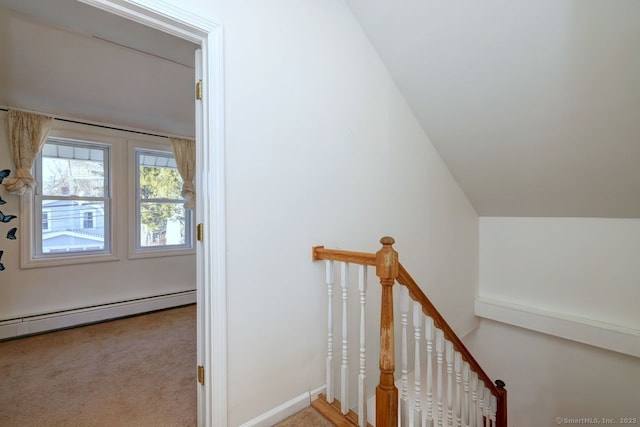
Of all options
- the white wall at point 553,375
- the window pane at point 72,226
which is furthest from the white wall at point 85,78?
the white wall at point 553,375

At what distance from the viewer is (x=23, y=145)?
8.76 feet

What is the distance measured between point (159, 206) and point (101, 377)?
220 centimetres

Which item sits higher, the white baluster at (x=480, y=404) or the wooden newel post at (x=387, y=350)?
the wooden newel post at (x=387, y=350)

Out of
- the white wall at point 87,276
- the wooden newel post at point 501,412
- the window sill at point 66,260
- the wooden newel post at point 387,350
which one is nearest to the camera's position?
the wooden newel post at point 387,350

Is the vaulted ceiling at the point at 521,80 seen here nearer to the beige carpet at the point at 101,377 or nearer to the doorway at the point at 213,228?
the doorway at the point at 213,228

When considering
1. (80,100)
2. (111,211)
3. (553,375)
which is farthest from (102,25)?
(553,375)

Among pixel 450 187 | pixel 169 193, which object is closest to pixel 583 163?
pixel 450 187

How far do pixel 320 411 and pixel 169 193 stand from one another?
3309mm

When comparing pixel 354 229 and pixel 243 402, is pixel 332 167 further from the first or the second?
pixel 243 402

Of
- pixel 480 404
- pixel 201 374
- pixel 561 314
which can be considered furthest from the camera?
pixel 561 314

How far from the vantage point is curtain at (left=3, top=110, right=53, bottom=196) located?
2.63 m

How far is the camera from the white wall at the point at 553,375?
8.45ft

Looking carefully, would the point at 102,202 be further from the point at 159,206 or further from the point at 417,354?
the point at 417,354

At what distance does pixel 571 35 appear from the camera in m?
1.66
